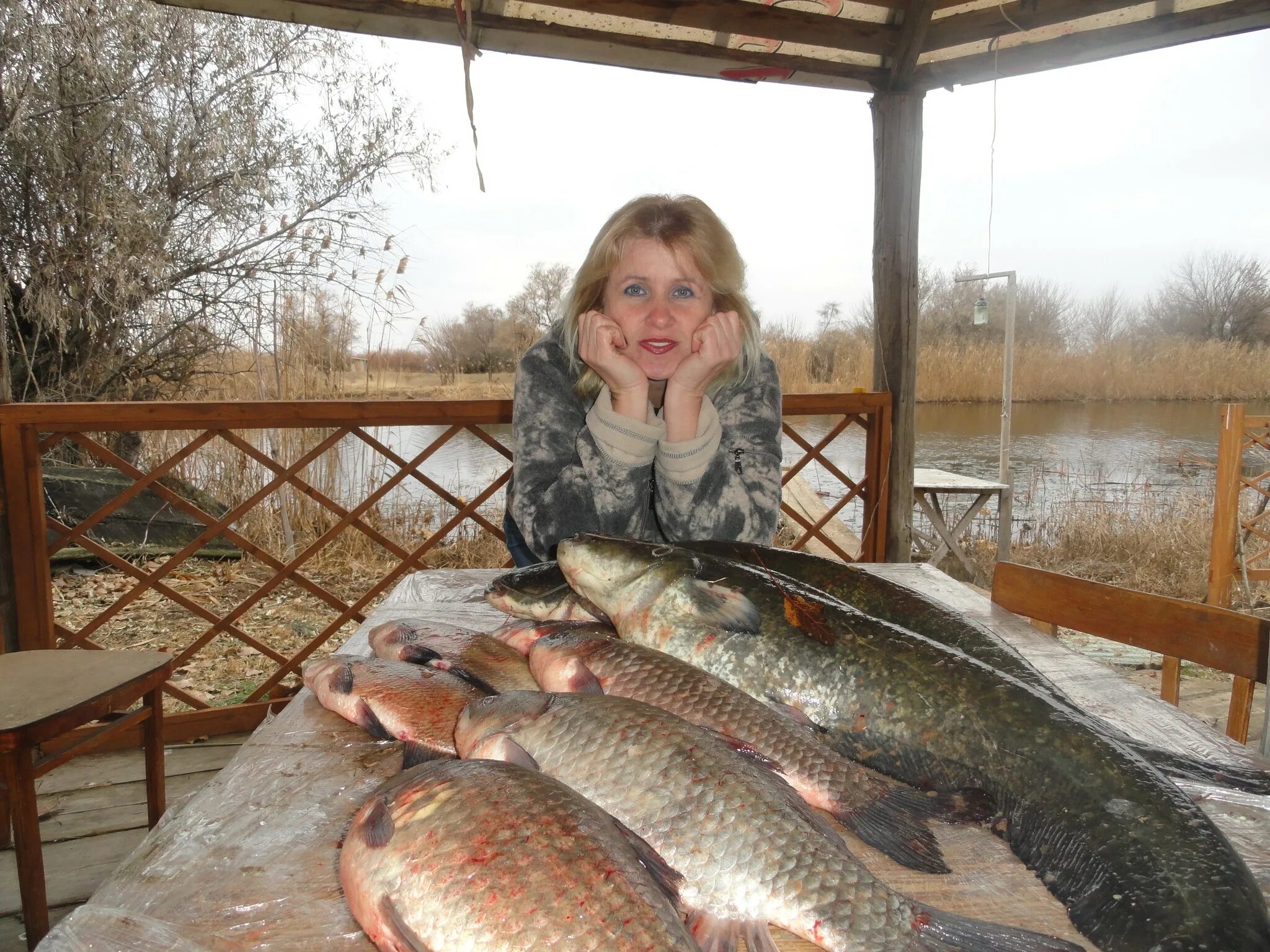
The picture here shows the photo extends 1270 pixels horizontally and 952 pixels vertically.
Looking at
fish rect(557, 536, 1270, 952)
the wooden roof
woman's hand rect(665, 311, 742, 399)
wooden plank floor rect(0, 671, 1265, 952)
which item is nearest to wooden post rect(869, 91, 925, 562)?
the wooden roof

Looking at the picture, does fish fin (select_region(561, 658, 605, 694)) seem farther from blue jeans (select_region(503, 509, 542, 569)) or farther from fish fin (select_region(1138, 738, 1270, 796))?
blue jeans (select_region(503, 509, 542, 569))

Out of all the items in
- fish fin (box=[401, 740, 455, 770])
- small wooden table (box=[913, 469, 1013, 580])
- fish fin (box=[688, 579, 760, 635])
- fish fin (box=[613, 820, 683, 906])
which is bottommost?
small wooden table (box=[913, 469, 1013, 580])

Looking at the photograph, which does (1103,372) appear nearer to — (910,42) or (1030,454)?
(1030,454)

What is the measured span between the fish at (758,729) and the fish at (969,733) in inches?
3.5

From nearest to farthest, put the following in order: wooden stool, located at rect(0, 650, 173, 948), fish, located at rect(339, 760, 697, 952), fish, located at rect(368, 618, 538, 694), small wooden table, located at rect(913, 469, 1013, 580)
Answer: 1. fish, located at rect(339, 760, 697, 952)
2. fish, located at rect(368, 618, 538, 694)
3. wooden stool, located at rect(0, 650, 173, 948)
4. small wooden table, located at rect(913, 469, 1013, 580)

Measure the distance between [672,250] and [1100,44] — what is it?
102 inches

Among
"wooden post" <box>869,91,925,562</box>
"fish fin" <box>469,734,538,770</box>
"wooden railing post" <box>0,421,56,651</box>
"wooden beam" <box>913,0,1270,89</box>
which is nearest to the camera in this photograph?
"fish fin" <box>469,734,538,770</box>

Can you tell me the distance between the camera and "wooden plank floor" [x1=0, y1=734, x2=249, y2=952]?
2.26m

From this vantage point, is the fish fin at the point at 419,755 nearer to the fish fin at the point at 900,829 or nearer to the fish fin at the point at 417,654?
the fish fin at the point at 417,654

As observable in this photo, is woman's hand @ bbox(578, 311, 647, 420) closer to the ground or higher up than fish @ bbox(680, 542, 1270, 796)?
higher up

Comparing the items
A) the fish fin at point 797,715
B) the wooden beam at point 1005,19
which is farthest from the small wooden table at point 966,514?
the fish fin at point 797,715

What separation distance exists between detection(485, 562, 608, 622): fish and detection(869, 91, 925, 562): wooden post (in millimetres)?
2879

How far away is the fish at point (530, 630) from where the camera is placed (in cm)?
121

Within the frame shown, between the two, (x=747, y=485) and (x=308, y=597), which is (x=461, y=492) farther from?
(x=747, y=485)
